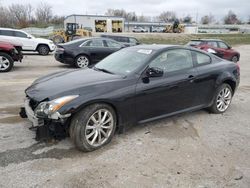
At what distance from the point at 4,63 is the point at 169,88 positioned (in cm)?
732

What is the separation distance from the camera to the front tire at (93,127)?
317cm

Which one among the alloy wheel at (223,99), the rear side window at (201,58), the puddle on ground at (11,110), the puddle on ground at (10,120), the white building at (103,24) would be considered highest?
the white building at (103,24)

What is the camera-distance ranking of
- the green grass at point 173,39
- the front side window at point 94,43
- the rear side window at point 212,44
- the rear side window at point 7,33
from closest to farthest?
the front side window at point 94,43
the rear side window at point 7,33
the rear side window at point 212,44
the green grass at point 173,39

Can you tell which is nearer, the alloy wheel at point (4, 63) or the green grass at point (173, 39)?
the alloy wheel at point (4, 63)

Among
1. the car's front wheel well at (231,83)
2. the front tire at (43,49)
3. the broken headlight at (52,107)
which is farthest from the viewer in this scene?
the front tire at (43,49)

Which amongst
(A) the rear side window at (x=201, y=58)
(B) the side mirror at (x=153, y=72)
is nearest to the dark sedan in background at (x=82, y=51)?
(A) the rear side window at (x=201, y=58)

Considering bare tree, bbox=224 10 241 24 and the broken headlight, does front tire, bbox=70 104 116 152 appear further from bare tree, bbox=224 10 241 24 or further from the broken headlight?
bare tree, bbox=224 10 241 24

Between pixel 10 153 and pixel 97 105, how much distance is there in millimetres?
1333

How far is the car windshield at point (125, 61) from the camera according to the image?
154 inches

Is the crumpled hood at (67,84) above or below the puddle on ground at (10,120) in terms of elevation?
above

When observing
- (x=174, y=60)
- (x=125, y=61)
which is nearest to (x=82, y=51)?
(x=125, y=61)

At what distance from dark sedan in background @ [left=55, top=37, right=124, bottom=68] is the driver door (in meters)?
6.93

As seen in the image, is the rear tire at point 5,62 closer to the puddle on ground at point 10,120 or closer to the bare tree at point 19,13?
the puddle on ground at point 10,120

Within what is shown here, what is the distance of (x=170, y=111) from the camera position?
13.6 ft
